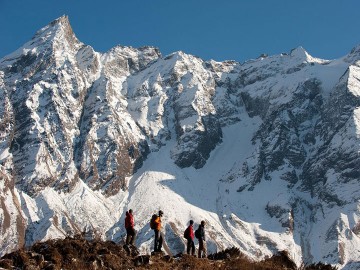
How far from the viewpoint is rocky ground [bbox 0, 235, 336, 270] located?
29.3m

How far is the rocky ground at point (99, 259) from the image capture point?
29.3m

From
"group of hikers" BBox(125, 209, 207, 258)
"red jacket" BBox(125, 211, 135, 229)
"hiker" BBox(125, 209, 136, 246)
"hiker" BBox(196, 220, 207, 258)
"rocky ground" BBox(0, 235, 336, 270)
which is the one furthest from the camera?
"hiker" BBox(196, 220, 207, 258)

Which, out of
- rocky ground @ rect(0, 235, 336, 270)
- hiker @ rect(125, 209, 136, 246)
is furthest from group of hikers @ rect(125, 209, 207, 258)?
rocky ground @ rect(0, 235, 336, 270)

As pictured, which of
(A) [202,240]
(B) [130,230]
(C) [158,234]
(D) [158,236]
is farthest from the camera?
(A) [202,240]

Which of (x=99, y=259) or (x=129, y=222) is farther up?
(x=129, y=222)

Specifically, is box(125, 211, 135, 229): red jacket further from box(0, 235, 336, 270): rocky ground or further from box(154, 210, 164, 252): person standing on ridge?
box(0, 235, 336, 270): rocky ground

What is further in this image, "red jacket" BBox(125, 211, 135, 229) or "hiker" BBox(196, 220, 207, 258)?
"hiker" BBox(196, 220, 207, 258)

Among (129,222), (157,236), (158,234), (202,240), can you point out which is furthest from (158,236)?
(202,240)

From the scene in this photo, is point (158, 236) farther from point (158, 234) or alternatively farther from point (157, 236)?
point (158, 234)

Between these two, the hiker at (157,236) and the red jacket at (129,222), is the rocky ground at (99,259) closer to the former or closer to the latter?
the hiker at (157,236)

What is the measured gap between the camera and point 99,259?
102 feet

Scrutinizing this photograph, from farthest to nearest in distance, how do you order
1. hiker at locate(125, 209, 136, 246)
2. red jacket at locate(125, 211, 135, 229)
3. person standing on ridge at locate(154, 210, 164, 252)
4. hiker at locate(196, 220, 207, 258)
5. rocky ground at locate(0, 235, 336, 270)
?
hiker at locate(196, 220, 207, 258), red jacket at locate(125, 211, 135, 229), person standing on ridge at locate(154, 210, 164, 252), hiker at locate(125, 209, 136, 246), rocky ground at locate(0, 235, 336, 270)

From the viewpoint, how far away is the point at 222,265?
1368 inches

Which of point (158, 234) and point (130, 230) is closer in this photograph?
point (130, 230)
